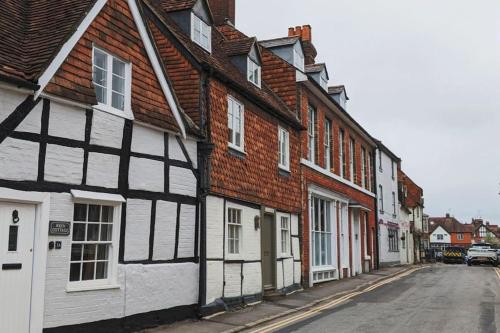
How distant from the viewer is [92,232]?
940 centimetres

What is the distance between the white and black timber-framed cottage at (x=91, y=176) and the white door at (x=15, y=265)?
15 mm

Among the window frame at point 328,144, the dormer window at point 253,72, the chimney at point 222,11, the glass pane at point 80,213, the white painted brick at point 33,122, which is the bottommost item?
the glass pane at point 80,213

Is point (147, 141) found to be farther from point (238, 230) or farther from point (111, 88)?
point (238, 230)

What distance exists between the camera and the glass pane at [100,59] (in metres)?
9.91

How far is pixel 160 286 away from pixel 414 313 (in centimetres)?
641

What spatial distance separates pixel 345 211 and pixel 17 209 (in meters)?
19.2

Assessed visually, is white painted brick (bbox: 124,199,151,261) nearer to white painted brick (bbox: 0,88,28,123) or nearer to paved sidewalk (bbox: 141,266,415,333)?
paved sidewalk (bbox: 141,266,415,333)

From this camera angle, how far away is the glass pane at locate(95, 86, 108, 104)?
9.84m

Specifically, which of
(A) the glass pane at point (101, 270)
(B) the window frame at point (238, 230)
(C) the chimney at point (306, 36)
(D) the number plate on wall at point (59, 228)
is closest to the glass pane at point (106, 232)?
(A) the glass pane at point (101, 270)

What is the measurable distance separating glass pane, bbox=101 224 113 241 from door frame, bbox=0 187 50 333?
1.39 metres

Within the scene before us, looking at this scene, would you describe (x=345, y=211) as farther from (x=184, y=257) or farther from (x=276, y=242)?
(x=184, y=257)

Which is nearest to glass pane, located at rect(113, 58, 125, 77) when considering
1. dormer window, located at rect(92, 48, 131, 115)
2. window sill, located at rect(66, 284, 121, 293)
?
dormer window, located at rect(92, 48, 131, 115)

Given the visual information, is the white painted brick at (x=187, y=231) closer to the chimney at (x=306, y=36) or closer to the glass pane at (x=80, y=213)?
the glass pane at (x=80, y=213)

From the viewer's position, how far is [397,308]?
1387 cm
